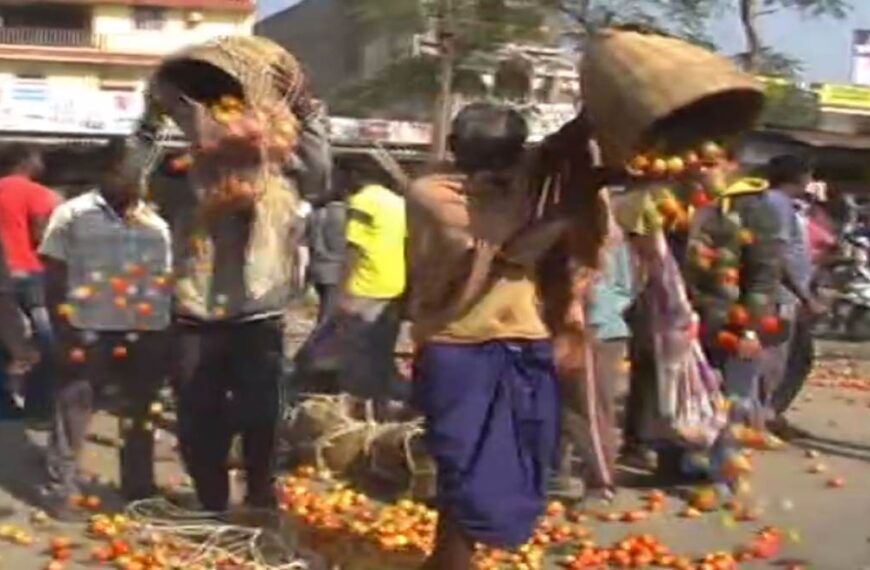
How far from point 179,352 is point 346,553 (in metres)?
1.13

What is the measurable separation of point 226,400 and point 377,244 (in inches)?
129

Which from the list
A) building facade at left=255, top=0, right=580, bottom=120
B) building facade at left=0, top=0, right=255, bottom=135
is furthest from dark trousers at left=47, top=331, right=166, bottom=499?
building facade at left=0, top=0, right=255, bottom=135

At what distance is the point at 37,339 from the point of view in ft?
34.8

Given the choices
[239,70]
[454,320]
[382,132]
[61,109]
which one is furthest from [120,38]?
[454,320]

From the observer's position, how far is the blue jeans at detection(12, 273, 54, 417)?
10.4m

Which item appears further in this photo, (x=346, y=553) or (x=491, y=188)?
(x=346, y=553)

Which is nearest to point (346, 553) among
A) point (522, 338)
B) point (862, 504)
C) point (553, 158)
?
point (522, 338)

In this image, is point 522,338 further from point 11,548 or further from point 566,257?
point 11,548

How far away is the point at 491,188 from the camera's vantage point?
5531 millimetres

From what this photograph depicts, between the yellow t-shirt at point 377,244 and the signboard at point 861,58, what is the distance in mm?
30004

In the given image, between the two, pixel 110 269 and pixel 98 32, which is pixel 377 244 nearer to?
pixel 110 269

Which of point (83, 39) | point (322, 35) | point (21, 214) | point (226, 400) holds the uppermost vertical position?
point (21, 214)

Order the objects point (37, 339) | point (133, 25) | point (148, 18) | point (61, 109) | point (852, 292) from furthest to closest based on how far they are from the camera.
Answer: point (148, 18) → point (133, 25) → point (61, 109) → point (852, 292) → point (37, 339)

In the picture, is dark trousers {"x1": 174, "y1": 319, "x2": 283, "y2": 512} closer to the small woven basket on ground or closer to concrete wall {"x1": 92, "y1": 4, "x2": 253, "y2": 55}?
the small woven basket on ground
